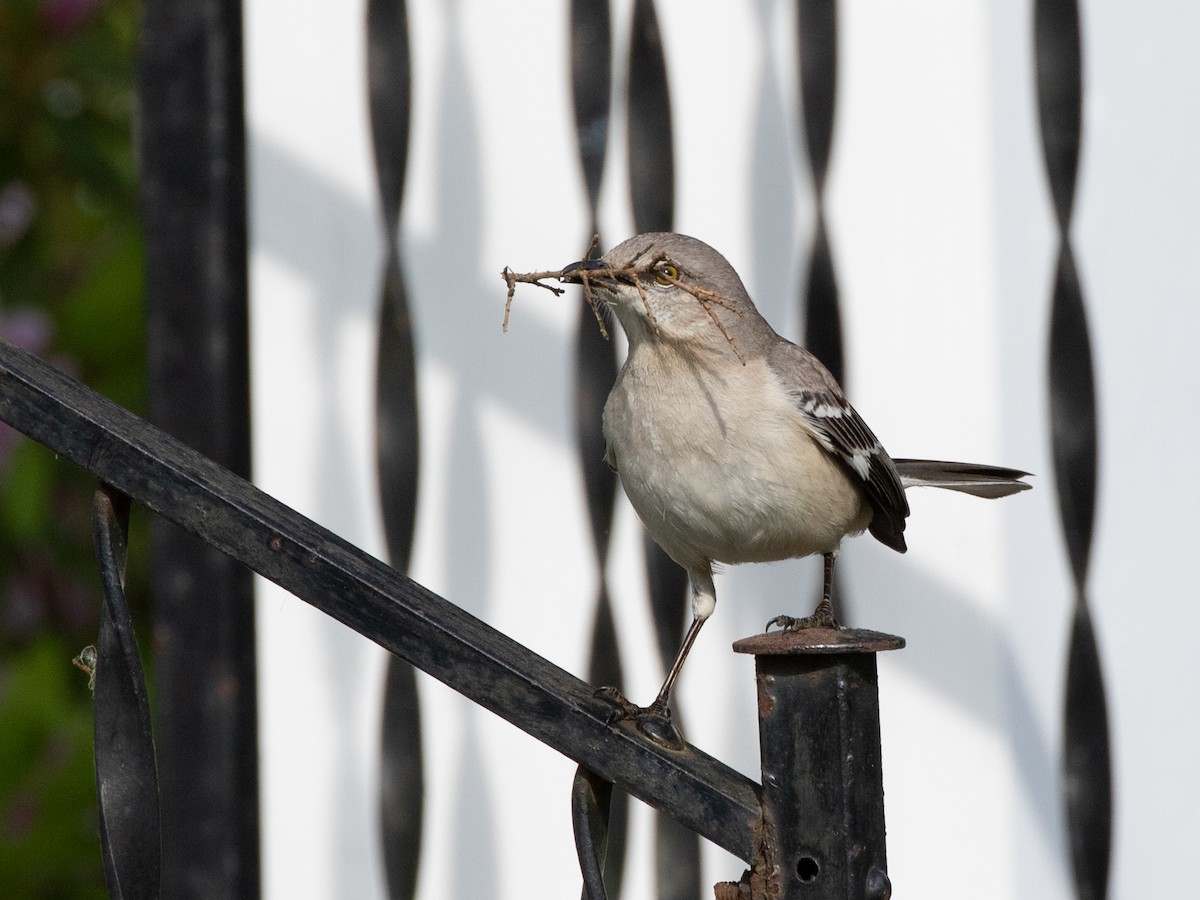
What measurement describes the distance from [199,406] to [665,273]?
828 millimetres

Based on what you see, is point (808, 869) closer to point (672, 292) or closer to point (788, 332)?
point (672, 292)

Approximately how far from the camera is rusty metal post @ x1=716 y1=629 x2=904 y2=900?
143 centimetres

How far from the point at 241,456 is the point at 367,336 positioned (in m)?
0.50

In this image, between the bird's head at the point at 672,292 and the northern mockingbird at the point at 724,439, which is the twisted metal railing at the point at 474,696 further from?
the bird's head at the point at 672,292

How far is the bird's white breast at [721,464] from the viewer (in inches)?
82.8

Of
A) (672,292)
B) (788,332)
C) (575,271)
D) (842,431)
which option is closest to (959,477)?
(842,431)

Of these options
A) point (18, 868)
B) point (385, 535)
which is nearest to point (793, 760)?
point (385, 535)

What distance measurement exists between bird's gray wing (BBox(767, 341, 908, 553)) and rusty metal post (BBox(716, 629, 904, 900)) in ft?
2.71

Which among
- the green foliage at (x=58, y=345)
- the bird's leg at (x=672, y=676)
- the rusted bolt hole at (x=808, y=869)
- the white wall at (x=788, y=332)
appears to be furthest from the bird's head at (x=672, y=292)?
the green foliage at (x=58, y=345)

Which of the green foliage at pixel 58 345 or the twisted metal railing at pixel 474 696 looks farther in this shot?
the green foliage at pixel 58 345

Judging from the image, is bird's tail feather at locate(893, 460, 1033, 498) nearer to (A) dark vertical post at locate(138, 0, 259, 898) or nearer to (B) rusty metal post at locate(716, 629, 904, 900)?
(B) rusty metal post at locate(716, 629, 904, 900)

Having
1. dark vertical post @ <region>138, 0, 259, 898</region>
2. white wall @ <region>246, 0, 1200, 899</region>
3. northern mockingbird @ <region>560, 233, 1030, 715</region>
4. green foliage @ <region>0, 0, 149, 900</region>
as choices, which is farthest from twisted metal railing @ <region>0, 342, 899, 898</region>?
green foliage @ <region>0, 0, 149, 900</region>

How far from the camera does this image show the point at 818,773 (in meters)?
1.44

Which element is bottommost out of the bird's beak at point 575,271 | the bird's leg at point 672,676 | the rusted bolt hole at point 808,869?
the rusted bolt hole at point 808,869
